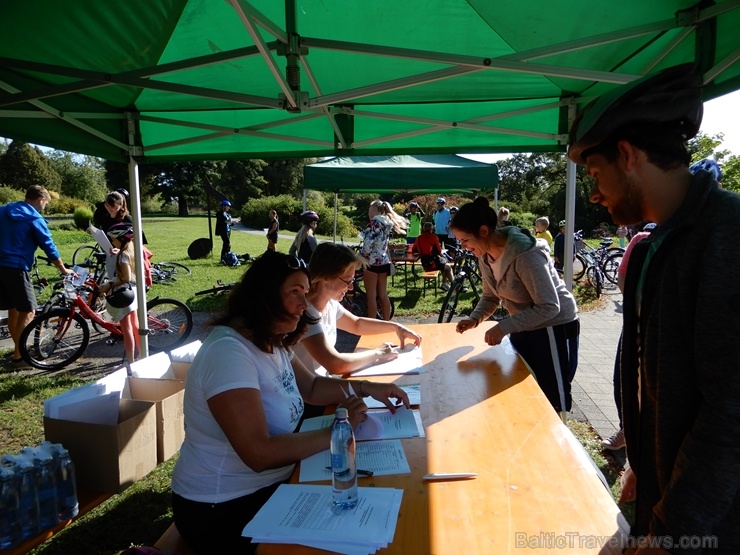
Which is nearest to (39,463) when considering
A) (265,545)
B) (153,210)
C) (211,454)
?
(211,454)

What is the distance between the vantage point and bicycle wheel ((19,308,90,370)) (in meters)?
5.14

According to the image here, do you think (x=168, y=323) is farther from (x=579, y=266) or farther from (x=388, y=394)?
(x=579, y=266)

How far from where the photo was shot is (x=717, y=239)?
87cm

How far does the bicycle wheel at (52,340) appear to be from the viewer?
514 cm

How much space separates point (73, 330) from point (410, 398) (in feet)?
19.1

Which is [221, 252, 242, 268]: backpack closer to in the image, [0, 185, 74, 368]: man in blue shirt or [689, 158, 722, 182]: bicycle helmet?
[0, 185, 74, 368]: man in blue shirt

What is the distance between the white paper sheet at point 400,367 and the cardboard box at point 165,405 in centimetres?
100

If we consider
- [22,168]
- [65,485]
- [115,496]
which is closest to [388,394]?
[65,485]

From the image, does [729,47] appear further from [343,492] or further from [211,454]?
Answer: [211,454]

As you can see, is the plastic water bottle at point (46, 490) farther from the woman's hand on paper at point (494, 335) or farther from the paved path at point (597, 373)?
the paved path at point (597, 373)

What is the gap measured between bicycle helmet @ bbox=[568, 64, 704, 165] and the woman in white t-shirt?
1618 millimetres

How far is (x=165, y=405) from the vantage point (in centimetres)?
256

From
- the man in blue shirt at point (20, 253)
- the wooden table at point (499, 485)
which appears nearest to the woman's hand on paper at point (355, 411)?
the wooden table at point (499, 485)

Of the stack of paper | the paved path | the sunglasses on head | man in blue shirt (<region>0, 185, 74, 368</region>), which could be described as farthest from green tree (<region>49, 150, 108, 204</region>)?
the stack of paper
